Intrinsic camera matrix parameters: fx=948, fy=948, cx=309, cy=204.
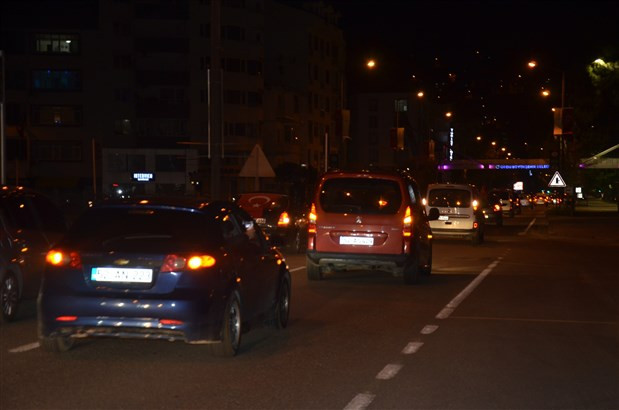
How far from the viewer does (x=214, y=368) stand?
8.98m

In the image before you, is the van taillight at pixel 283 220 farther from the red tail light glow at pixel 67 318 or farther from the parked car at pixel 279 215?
the red tail light glow at pixel 67 318

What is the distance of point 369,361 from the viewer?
9.43m

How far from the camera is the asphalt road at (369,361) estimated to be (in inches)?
305

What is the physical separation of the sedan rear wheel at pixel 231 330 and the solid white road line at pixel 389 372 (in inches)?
61.2

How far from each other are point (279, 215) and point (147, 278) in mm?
16077

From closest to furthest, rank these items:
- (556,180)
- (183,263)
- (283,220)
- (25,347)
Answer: (183,263) → (25,347) → (283,220) → (556,180)

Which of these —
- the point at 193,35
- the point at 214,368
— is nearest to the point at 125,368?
the point at 214,368

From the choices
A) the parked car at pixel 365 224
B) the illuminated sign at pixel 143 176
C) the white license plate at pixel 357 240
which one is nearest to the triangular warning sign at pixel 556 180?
the parked car at pixel 365 224

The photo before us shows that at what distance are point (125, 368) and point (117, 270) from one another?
0.93 meters

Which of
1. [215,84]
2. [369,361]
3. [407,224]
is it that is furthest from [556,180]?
[369,361]

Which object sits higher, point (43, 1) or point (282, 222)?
point (43, 1)

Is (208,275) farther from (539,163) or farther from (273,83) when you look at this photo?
(539,163)

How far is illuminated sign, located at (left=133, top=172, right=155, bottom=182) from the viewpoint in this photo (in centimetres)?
7750

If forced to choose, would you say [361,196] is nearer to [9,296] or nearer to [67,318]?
[9,296]
